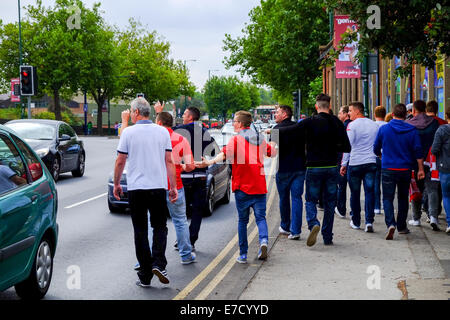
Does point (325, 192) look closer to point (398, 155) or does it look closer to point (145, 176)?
point (398, 155)

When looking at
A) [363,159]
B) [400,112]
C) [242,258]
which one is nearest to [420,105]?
[400,112]

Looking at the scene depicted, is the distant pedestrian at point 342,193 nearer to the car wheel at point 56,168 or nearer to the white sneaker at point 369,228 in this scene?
the white sneaker at point 369,228

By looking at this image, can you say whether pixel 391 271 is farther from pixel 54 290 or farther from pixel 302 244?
pixel 54 290

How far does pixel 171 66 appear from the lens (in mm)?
86000

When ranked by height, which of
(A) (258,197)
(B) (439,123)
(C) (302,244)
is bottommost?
(C) (302,244)

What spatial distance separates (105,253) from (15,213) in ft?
10.6

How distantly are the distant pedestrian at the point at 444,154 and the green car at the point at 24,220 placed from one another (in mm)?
5449

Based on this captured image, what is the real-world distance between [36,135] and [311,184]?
35.4ft

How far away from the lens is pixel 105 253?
852 cm

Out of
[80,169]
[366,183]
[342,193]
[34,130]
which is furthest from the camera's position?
[80,169]

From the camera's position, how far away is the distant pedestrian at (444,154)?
930 cm

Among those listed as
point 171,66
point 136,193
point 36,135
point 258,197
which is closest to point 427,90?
point 36,135

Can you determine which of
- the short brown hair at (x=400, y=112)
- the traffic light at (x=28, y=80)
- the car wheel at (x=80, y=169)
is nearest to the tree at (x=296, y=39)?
the traffic light at (x=28, y=80)

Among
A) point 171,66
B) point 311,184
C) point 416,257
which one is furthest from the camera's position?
point 171,66
